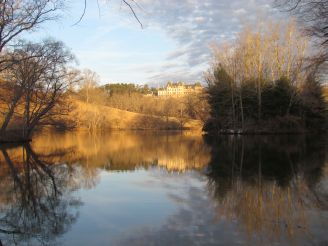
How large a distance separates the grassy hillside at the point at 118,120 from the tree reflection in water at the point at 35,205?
62.9 metres

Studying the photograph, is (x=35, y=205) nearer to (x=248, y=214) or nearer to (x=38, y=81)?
(x=248, y=214)

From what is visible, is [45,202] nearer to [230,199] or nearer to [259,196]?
[230,199]

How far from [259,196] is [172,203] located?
2.17 meters

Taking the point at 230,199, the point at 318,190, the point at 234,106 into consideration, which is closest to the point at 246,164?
the point at 318,190

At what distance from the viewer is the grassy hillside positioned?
252 feet

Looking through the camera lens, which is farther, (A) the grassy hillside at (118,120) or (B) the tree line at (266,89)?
(A) the grassy hillside at (118,120)

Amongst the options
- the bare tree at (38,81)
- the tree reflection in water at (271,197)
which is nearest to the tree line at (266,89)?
the bare tree at (38,81)

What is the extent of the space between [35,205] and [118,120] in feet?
252

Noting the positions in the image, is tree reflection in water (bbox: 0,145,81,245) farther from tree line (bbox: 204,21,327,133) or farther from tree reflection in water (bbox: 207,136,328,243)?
tree line (bbox: 204,21,327,133)

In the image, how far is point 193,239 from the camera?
19.0 ft

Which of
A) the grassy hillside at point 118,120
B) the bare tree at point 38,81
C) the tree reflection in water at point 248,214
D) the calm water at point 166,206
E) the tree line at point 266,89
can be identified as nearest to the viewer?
the tree reflection in water at point 248,214

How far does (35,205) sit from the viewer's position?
8.57 meters

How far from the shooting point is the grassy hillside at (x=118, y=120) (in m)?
76.8

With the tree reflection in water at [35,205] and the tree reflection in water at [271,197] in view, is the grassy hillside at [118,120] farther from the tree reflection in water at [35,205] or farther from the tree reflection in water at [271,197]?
the tree reflection in water at [35,205]
